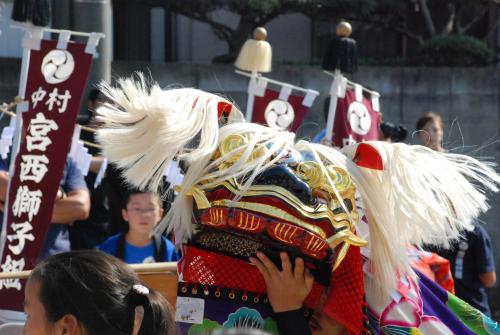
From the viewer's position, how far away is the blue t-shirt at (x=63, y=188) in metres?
4.58

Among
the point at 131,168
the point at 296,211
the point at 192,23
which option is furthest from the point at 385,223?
the point at 192,23

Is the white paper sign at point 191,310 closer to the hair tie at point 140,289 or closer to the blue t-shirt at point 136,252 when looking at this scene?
the hair tie at point 140,289

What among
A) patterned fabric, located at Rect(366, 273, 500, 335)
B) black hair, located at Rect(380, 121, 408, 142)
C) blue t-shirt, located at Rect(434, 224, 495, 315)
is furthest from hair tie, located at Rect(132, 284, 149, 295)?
black hair, located at Rect(380, 121, 408, 142)

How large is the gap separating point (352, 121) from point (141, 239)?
2.03 m

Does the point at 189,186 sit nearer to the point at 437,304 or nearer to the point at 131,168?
the point at 131,168

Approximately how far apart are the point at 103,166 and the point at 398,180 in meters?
2.75

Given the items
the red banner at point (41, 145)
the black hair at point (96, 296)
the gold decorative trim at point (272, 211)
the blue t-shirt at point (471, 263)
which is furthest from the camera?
the blue t-shirt at point (471, 263)

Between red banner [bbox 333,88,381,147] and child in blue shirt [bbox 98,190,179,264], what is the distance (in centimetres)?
174

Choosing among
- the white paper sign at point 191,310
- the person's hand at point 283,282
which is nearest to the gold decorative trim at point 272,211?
the person's hand at point 283,282

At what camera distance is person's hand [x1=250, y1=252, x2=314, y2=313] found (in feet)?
7.86

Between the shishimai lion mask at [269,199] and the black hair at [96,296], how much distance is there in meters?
0.32

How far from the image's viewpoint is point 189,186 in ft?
8.05

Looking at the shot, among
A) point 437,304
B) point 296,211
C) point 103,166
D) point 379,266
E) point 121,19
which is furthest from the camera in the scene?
point 121,19

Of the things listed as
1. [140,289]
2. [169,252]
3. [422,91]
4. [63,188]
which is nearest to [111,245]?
[169,252]
